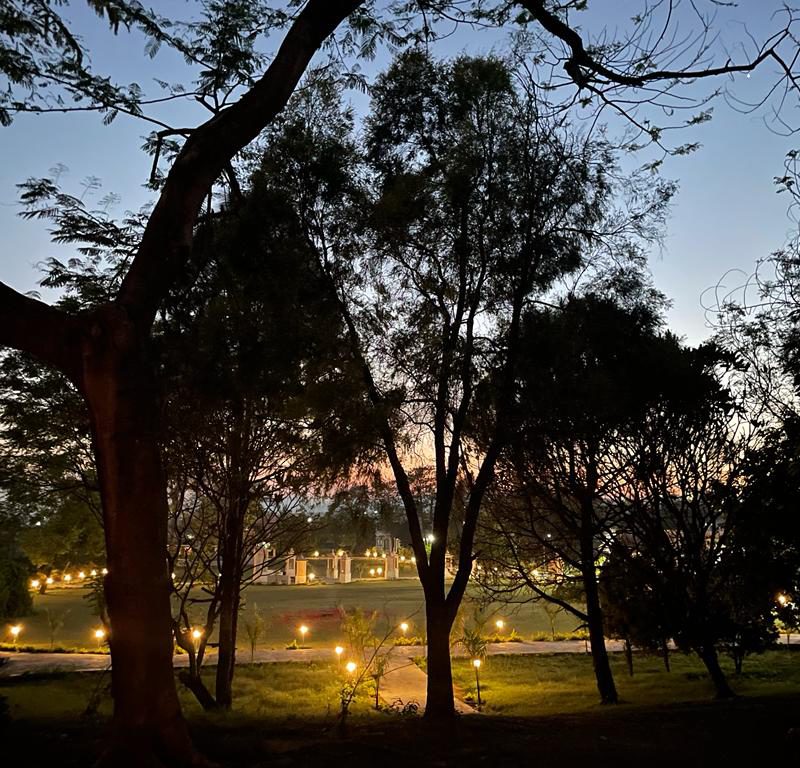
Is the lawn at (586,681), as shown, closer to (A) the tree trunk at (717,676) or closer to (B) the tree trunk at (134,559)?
(A) the tree trunk at (717,676)

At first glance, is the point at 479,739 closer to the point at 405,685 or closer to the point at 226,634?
the point at 226,634

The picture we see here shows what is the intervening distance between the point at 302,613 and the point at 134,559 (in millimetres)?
30237

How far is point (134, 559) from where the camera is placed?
14.9ft

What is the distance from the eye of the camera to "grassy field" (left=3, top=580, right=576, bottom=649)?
84.8 ft

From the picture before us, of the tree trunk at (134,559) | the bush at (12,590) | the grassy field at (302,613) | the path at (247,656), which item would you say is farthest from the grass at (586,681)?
the bush at (12,590)

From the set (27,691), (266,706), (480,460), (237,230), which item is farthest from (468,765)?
(27,691)

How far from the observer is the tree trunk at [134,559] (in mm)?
4488

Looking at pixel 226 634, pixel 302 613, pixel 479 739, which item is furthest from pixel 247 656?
pixel 479 739

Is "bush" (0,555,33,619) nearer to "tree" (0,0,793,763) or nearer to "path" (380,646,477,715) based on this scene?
"path" (380,646,477,715)

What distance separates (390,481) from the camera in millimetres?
9359

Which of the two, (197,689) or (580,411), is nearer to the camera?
(580,411)

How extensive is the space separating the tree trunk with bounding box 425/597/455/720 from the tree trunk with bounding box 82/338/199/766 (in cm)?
426

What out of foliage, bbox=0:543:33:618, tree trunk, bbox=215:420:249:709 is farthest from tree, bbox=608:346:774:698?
foliage, bbox=0:543:33:618

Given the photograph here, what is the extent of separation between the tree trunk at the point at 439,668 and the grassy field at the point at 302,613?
9.85 metres
